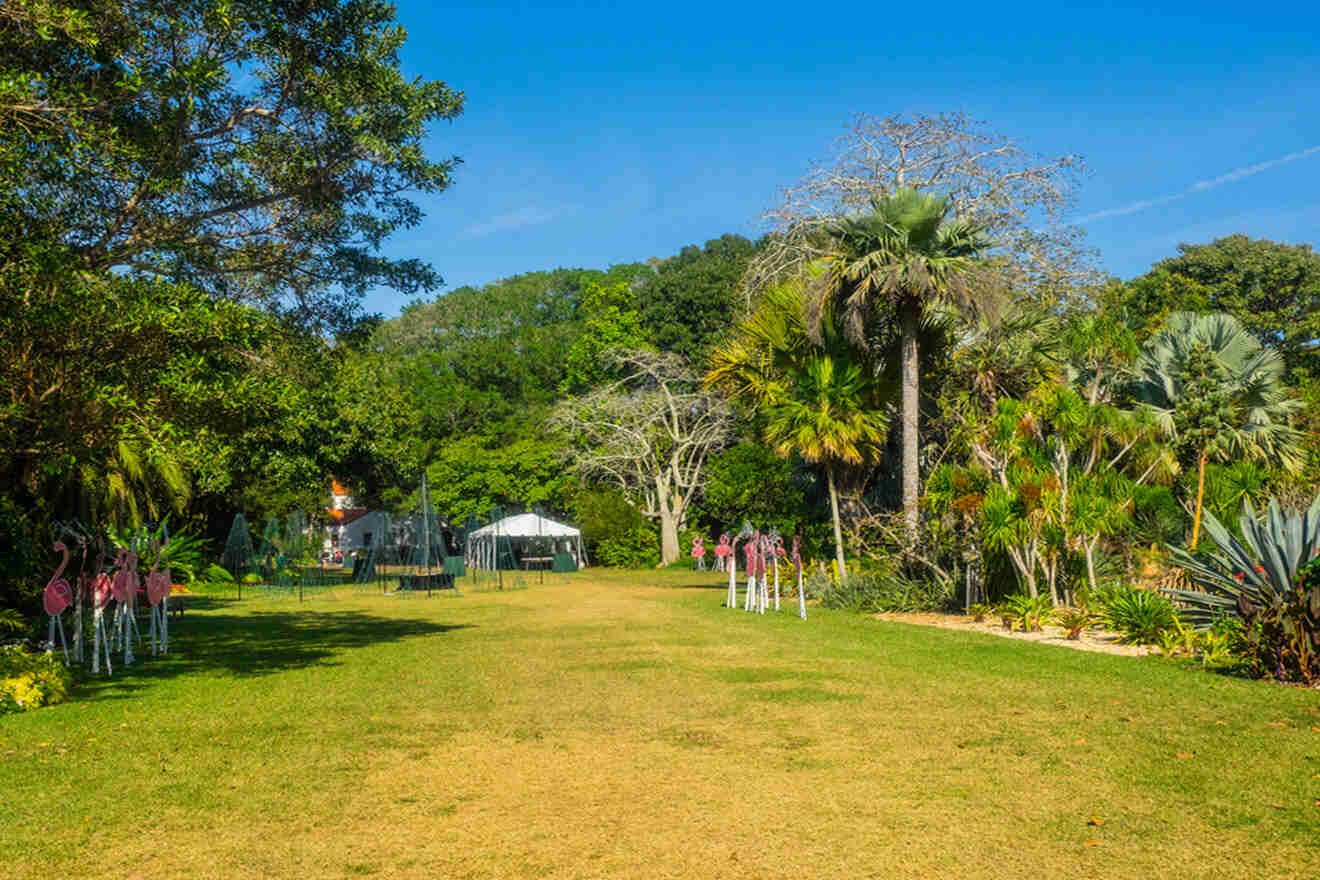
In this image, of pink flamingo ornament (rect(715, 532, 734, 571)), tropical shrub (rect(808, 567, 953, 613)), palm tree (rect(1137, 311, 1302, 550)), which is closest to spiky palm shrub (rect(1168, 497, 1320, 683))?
palm tree (rect(1137, 311, 1302, 550))

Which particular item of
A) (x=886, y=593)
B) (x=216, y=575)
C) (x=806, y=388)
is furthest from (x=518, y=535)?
(x=886, y=593)

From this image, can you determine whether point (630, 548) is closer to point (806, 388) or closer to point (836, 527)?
point (836, 527)

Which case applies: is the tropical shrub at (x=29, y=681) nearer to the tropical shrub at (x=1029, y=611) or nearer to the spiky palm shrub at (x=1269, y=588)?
the spiky palm shrub at (x=1269, y=588)

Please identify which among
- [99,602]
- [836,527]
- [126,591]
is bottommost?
[99,602]

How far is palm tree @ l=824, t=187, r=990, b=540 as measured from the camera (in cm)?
2025

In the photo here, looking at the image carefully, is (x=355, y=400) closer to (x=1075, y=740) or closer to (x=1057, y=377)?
(x=1057, y=377)

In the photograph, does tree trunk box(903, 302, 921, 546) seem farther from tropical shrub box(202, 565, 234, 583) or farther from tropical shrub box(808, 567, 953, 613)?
tropical shrub box(202, 565, 234, 583)

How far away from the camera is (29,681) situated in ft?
32.3

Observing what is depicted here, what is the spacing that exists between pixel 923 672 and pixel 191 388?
26.5 ft

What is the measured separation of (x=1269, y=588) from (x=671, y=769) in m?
7.40

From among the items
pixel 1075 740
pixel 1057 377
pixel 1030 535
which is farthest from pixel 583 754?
pixel 1057 377

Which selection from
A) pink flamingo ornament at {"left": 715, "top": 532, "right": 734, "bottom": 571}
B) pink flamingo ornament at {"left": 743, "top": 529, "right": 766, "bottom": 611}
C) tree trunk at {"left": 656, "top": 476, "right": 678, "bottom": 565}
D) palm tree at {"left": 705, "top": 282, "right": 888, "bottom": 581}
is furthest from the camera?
tree trunk at {"left": 656, "top": 476, "right": 678, "bottom": 565}

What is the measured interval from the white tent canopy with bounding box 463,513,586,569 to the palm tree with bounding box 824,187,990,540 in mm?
15491

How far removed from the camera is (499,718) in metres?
9.10
